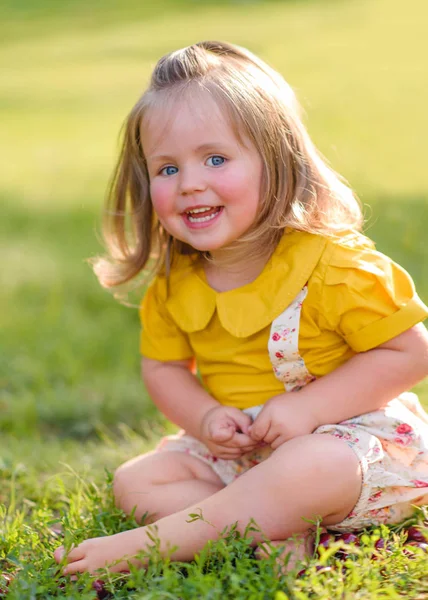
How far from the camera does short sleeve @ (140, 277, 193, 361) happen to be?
107 inches

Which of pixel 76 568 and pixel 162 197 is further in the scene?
pixel 162 197

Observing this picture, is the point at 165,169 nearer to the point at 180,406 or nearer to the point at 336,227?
the point at 336,227

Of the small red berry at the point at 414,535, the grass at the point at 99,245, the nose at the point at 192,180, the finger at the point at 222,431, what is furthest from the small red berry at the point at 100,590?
the nose at the point at 192,180

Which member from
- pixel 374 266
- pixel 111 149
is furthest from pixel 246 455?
pixel 111 149

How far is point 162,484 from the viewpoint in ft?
8.29

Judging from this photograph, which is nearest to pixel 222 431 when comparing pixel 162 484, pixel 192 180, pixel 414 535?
pixel 162 484

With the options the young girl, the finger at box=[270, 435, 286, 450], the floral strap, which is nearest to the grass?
the young girl

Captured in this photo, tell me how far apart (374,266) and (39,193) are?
4.82 m

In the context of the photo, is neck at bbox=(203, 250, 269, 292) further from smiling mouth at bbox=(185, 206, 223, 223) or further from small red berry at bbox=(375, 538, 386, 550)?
small red berry at bbox=(375, 538, 386, 550)

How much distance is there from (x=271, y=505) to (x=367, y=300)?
567mm

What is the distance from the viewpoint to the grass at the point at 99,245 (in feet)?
6.73

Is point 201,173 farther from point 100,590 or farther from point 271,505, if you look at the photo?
point 100,590

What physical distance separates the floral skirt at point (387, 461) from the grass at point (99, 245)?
0.19 m

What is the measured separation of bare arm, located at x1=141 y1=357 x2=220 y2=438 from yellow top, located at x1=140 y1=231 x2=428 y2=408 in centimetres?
4
